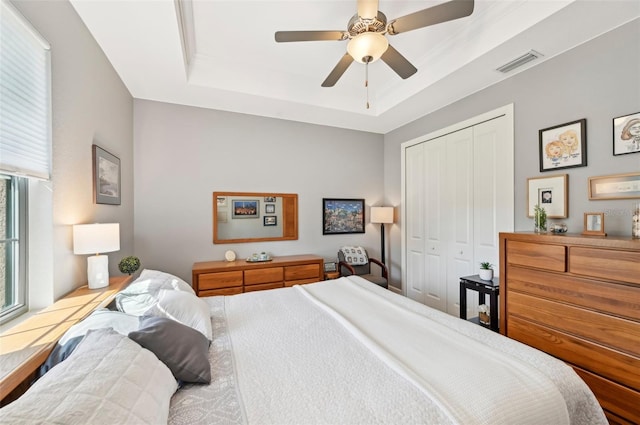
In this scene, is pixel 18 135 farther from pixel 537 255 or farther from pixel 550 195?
pixel 550 195

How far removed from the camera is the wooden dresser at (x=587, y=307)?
1.54m

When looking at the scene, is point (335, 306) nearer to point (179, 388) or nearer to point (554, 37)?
point (179, 388)

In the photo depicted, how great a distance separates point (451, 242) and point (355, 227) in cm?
151

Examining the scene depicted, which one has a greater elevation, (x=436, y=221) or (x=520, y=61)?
(x=520, y=61)

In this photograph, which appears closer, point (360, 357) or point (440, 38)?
point (360, 357)

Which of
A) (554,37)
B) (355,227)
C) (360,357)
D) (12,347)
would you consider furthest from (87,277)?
(554,37)

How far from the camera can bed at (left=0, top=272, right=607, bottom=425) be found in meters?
0.82

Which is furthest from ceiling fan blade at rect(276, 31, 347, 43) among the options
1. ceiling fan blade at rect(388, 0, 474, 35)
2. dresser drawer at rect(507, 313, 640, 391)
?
dresser drawer at rect(507, 313, 640, 391)

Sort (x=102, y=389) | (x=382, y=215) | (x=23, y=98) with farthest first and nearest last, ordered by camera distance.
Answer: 1. (x=382, y=215)
2. (x=23, y=98)
3. (x=102, y=389)

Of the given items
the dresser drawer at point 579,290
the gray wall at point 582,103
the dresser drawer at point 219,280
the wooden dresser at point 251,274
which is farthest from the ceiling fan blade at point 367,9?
the dresser drawer at point 219,280

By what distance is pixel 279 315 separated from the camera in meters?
1.82

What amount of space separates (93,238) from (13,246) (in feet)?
1.27

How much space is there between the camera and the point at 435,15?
1.69 m

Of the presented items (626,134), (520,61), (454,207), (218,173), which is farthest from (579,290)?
(218,173)
